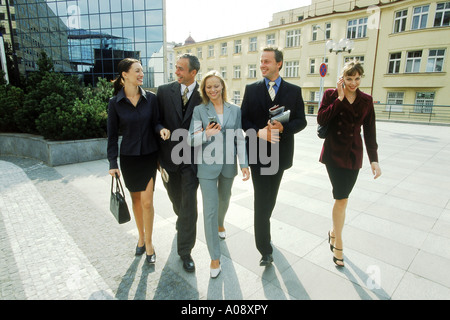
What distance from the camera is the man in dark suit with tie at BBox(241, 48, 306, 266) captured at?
2.62 meters

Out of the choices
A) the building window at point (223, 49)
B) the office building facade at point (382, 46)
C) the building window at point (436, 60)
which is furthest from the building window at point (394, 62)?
the building window at point (223, 49)

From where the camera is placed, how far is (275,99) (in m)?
2.65

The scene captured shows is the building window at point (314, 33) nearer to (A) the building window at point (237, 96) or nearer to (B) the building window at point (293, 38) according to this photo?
(B) the building window at point (293, 38)

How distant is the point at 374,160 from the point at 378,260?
3.52ft

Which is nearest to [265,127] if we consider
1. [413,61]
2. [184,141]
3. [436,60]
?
[184,141]

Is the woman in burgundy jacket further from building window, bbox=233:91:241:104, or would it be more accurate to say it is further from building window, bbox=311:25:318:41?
building window, bbox=233:91:241:104

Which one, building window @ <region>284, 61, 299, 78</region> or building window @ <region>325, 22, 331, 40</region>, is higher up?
building window @ <region>325, 22, 331, 40</region>

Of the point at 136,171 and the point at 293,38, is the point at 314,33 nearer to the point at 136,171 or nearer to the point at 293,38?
the point at 293,38

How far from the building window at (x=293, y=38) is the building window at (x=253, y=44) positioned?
13.4ft

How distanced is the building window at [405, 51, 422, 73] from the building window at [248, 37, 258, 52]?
1624cm

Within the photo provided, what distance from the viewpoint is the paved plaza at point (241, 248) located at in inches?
97.3

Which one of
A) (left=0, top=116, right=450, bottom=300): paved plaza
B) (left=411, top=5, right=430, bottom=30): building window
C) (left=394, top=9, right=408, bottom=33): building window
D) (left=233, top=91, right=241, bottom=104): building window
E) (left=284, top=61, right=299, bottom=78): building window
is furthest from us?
(left=233, top=91, right=241, bottom=104): building window

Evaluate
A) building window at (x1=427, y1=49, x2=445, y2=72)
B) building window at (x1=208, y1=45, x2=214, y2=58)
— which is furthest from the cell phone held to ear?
building window at (x1=208, y1=45, x2=214, y2=58)
